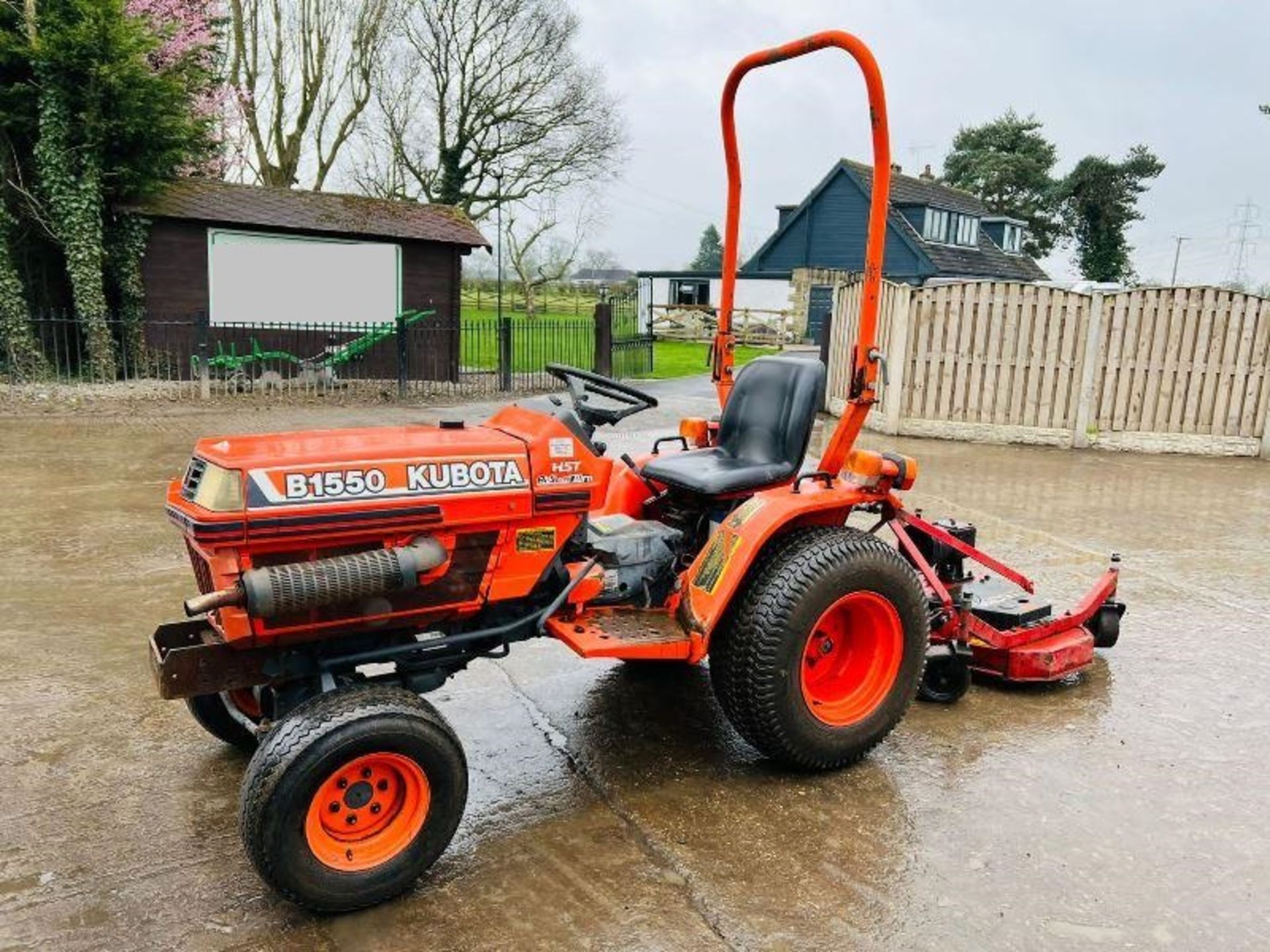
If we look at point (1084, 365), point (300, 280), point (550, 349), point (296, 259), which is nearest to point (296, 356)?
point (300, 280)

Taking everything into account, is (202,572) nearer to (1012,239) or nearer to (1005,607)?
(1005,607)

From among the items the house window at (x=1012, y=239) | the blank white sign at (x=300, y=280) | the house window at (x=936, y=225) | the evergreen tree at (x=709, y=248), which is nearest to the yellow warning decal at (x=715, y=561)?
the blank white sign at (x=300, y=280)

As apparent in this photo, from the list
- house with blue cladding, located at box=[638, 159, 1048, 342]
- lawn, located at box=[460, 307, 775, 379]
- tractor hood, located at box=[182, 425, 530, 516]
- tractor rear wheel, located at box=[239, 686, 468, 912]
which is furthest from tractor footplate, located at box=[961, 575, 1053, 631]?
house with blue cladding, located at box=[638, 159, 1048, 342]

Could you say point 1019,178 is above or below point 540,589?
above

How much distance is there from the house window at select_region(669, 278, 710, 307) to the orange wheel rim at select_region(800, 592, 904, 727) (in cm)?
3283

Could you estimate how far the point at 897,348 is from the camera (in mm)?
10289

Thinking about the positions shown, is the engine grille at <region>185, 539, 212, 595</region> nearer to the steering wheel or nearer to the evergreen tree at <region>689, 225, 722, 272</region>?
the steering wheel

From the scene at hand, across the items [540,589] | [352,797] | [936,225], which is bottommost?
[352,797]

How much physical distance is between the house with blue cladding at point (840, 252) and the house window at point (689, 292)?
34 mm

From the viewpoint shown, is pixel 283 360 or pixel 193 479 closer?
pixel 193 479

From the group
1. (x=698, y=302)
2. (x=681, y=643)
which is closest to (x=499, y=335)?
(x=681, y=643)

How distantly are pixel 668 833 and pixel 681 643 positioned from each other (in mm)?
564

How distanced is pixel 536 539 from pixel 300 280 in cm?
1419

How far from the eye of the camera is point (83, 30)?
12.8m
